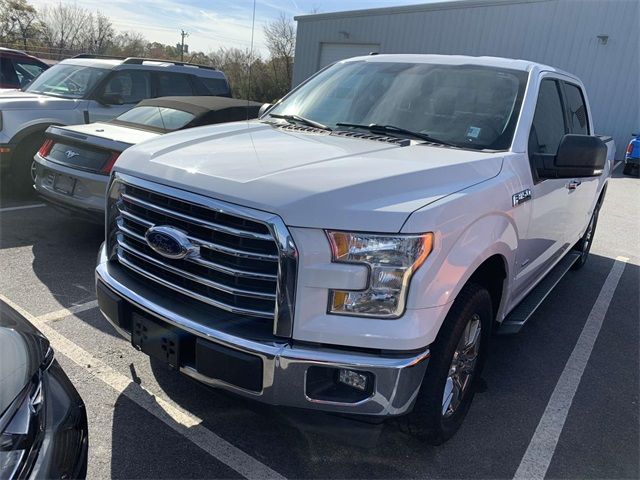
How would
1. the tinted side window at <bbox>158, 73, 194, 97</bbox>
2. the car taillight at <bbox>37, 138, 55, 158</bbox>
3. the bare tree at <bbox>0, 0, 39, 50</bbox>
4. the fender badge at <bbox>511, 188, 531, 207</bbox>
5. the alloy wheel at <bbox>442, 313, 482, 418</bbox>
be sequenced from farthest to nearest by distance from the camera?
the bare tree at <bbox>0, 0, 39, 50</bbox> < the tinted side window at <bbox>158, 73, 194, 97</bbox> < the car taillight at <bbox>37, 138, 55, 158</bbox> < the fender badge at <bbox>511, 188, 531, 207</bbox> < the alloy wheel at <bbox>442, 313, 482, 418</bbox>

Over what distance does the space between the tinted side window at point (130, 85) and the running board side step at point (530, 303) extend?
243 inches

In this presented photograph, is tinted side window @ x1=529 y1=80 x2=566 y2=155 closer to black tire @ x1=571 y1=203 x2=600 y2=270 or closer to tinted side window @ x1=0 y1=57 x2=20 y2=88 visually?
black tire @ x1=571 y1=203 x2=600 y2=270

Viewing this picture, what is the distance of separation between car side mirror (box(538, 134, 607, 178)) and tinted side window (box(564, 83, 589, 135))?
5.06ft

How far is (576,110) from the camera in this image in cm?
489

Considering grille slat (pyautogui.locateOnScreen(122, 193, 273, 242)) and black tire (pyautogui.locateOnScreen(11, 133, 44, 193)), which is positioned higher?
grille slat (pyautogui.locateOnScreen(122, 193, 273, 242))

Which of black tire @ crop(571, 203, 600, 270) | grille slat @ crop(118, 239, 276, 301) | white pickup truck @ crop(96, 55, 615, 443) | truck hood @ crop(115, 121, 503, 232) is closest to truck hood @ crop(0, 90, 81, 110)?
white pickup truck @ crop(96, 55, 615, 443)

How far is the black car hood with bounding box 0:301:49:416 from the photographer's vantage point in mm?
1773

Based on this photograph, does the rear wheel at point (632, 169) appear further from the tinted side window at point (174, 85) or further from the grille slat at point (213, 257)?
the grille slat at point (213, 257)

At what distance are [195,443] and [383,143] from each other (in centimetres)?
193

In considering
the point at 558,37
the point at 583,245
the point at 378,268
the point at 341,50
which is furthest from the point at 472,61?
the point at 341,50

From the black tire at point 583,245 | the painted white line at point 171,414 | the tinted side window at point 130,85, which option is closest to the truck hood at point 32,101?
the tinted side window at point 130,85

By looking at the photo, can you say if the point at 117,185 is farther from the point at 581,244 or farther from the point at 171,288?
the point at 581,244

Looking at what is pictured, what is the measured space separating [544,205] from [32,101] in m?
6.40

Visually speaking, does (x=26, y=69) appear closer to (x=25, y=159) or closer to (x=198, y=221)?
(x=25, y=159)
